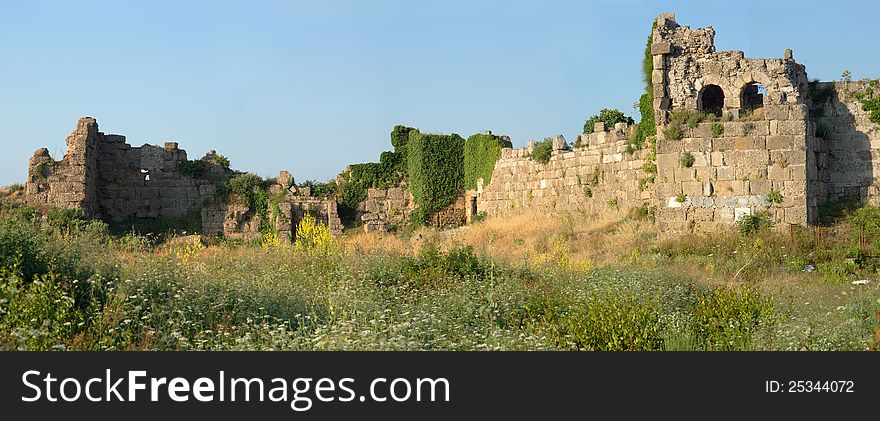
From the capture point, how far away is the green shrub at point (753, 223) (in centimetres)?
1883

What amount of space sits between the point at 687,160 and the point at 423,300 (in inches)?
358

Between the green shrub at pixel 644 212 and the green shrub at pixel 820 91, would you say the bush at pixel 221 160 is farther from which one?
the green shrub at pixel 820 91

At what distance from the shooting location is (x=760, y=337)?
400 inches

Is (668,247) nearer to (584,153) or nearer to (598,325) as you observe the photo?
(584,153)

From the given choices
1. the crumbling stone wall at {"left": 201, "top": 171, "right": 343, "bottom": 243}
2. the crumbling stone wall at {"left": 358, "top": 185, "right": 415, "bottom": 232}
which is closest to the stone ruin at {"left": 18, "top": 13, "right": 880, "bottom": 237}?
the crumbling stone wall at {"left": 201, "top": 171, "right": 343, "bottom": 243}

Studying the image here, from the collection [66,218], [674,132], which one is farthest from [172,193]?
[674,132]

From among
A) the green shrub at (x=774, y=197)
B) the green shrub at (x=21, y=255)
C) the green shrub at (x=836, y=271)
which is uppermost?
the green shrub at (x=774, y=197)

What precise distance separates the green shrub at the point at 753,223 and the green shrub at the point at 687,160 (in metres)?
1.43

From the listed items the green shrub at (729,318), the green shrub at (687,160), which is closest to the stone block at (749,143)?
the green shrub at (687,160)

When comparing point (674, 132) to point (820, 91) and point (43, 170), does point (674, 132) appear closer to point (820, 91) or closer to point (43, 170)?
point (820, 91)

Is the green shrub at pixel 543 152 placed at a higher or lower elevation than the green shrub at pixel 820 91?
lower

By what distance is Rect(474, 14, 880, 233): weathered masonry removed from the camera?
1908 cm

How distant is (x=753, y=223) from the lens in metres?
18.9
